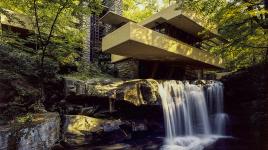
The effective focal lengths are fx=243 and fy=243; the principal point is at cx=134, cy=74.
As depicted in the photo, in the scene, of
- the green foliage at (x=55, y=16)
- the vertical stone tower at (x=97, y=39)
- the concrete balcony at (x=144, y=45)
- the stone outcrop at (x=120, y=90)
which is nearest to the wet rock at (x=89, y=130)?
the stone outcrop at (x=120, y=90)

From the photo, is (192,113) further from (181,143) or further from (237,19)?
(237,19)

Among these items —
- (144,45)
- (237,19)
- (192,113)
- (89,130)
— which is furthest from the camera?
(192,113)

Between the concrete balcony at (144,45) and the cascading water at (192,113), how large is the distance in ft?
6.28

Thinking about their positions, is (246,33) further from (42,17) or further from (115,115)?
(42,17)

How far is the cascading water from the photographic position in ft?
35.6

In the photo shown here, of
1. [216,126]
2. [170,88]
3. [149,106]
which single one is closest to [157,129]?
[149,106]

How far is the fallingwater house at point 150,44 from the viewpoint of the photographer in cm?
1155

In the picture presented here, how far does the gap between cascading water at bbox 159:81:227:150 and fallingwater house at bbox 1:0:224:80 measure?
2.23 metres

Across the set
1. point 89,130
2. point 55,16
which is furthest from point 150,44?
point 89,130

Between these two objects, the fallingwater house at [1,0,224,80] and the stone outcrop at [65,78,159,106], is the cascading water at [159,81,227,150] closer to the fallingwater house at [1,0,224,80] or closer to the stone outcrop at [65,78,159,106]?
the stone outcrop at [65,78,159,106]

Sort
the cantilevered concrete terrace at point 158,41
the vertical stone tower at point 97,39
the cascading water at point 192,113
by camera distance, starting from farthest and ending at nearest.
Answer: the vertical stone tower at point 97,39 < the cantilevered concrete terrace at point 158,41 < the cascading water at point 192,113

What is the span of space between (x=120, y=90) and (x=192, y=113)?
13.2 ft

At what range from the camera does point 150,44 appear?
11438 millimetres

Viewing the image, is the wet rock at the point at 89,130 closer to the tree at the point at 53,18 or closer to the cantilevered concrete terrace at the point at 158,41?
the tree at the point at 53,18
